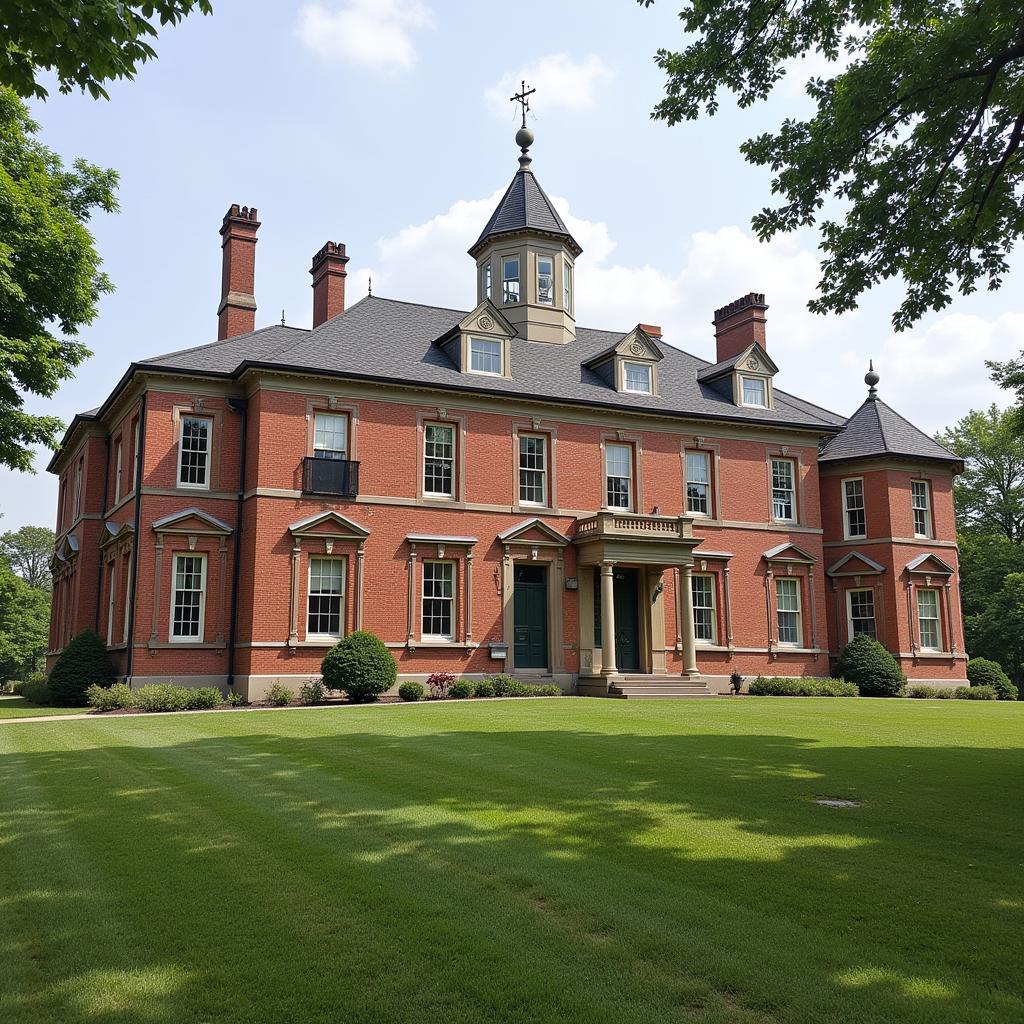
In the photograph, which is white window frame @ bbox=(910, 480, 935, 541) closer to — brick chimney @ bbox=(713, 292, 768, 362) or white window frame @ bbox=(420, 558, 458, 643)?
brick chimney @ bbox=(713, 292, 768, 362)

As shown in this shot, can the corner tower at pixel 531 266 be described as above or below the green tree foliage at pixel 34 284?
above

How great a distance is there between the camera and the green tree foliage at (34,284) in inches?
750

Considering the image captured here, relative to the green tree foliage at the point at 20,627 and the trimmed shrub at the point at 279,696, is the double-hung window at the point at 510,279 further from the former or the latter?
the green tree foliage at the point at 20,627

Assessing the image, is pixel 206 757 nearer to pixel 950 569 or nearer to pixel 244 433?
pixel 244 433

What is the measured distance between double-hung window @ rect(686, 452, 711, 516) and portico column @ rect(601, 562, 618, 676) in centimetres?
492

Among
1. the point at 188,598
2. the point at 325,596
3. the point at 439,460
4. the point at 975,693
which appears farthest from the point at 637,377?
the point at 188,598

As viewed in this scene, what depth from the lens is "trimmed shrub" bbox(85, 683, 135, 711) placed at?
2203 cm

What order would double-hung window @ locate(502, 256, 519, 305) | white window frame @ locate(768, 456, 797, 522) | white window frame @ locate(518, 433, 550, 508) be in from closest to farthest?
1. white window frame @ locate(518, 433, 550, 508)
2. white window frame @ locate(768, 456, 797, 522)
3. double-hung window @ locate(502, 256, 519, 305)

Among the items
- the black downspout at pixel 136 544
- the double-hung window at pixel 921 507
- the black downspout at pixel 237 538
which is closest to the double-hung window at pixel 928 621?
the double-hung window at pixel 921 507

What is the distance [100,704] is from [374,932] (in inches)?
746

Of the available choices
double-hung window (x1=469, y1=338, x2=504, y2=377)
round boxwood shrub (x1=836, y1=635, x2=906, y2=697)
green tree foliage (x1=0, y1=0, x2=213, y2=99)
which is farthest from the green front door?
green tree foliage (x1=0, y1=0, x2=213, y2=99)

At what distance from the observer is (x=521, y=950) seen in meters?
5.22

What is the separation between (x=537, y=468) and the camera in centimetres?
2959

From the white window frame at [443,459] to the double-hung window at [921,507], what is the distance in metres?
17.4
